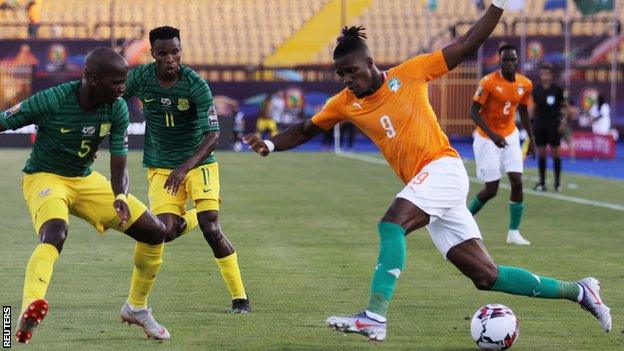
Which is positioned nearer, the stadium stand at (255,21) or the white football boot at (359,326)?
the white football boot at (359,326)

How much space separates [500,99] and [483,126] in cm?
57

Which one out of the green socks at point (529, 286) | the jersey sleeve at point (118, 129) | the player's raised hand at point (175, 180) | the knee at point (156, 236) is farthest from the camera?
the player's raised hand at point (175, 180)

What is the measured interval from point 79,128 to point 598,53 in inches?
1687

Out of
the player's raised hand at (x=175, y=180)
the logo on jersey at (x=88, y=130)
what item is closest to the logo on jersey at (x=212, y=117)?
the player's raised hand at (x=175, y=180)

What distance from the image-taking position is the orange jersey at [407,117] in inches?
354

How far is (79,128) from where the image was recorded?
29.7 ft

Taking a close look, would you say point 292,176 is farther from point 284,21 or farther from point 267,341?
point 284,21

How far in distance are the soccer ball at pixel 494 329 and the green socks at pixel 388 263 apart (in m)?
0.70

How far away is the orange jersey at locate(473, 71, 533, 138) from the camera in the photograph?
16.9 metres

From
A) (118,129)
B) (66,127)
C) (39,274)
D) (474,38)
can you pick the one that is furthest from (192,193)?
(474,38)

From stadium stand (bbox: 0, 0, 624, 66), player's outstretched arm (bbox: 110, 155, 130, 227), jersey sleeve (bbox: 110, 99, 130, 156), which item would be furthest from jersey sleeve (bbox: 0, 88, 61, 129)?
stadium stand (bbox: 0, 0, 624, 66)

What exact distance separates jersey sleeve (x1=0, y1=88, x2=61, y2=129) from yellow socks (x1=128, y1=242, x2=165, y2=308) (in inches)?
46.1

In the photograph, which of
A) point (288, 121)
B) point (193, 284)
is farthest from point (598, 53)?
point (193, 284)

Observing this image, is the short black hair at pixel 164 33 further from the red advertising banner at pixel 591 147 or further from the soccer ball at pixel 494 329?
the red advertising banner at pixel 591 147
